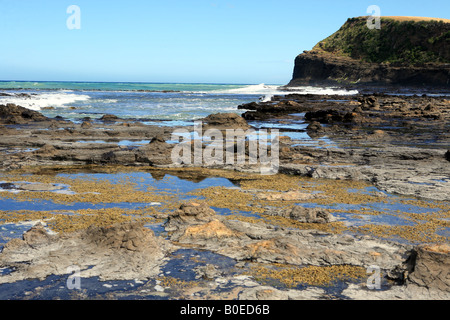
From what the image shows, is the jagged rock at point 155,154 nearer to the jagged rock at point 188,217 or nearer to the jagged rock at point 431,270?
the jagged rock at point 188,217

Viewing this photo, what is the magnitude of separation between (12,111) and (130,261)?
25.0 meters

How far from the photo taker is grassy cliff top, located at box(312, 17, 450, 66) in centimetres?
8382

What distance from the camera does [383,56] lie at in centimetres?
9419

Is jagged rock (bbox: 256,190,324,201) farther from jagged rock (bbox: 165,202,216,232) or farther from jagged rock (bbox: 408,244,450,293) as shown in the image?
jagged rock (bbox: 408,244,450,293)

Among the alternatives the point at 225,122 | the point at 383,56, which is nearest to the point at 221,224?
the point at 225,122

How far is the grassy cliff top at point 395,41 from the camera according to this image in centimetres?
8382

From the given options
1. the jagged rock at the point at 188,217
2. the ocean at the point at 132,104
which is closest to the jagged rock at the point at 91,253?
the jagged rock at the point at 188,217

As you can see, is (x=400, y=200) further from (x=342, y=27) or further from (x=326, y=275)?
(x=342, y=27)

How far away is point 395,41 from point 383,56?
12.9 feet

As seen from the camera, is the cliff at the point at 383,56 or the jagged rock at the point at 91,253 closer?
the jagged rock at the point at 91,253

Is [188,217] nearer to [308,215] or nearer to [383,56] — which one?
[308,215]

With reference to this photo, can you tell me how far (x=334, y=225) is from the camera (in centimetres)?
770

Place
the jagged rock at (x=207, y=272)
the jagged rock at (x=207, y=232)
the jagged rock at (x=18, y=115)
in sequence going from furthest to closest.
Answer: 1. the jagged rock at (x=18, y=115)
2. the jagged rock at (x=207, y=232)
3. the jagged rock at (x=207, y=272)
